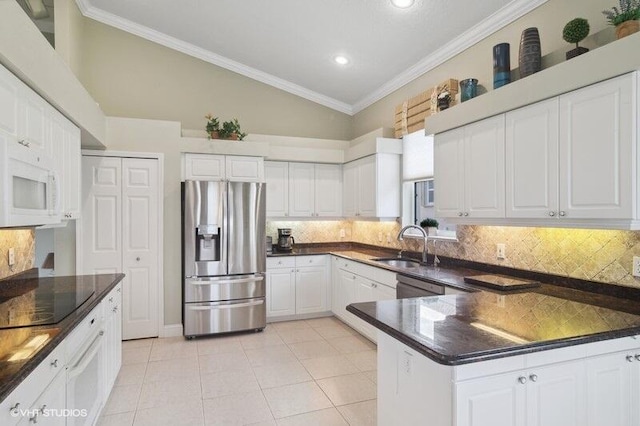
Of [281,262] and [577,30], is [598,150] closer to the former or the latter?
[577,30]

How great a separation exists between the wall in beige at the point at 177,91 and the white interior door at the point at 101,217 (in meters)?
0.99

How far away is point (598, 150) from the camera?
195 cm

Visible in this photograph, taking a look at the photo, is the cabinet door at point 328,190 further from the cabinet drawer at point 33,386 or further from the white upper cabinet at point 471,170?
the cabinet drawer at point 33,386

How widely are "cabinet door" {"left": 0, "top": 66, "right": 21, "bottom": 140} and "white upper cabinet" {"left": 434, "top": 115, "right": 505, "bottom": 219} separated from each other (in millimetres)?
3009

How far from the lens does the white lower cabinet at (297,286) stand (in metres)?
4.69

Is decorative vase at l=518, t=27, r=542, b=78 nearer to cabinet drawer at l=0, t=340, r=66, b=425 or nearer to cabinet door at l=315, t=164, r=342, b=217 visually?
cabinet door at l=315, t=164, r=342, b=217

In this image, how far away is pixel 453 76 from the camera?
3621mm

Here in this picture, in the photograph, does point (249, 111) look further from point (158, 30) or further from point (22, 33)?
point (22, 33)

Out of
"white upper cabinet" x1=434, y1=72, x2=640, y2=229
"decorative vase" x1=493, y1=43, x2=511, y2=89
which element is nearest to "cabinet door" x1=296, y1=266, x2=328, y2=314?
"white upper cabinet" x1=434, y1=72, x2=640, y2=229

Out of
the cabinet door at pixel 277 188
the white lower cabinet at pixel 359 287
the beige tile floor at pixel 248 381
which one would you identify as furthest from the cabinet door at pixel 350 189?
the beige tile floor at pixel 248 381

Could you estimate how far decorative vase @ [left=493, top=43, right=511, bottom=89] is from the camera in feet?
8.70

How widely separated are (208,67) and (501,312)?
4775 millimetres

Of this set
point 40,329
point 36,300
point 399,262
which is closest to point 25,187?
point 40,329

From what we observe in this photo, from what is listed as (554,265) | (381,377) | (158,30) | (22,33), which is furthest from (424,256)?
(158,30)
